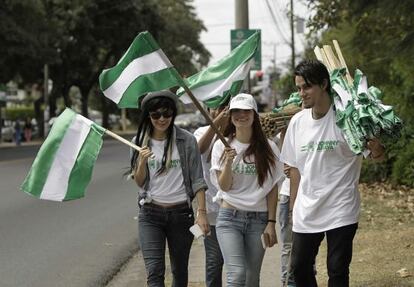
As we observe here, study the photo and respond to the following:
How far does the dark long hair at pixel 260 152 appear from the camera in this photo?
4961 mm

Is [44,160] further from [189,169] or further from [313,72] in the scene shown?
[313,72]

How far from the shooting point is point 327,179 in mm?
4488

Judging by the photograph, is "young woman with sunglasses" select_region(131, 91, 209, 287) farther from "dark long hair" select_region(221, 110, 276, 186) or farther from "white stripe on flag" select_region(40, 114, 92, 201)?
"white stripe on flag" select_region(40, 114, 92, 201)

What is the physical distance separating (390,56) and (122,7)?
36.8m

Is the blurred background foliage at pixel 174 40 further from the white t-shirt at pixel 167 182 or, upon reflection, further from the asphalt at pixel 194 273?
the asphalt at pixel 194 273

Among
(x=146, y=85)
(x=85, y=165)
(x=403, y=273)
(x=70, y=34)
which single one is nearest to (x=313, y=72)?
(x=146, y=85)

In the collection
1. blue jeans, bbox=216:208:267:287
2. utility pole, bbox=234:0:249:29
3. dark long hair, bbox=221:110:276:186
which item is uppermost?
utility pole, bbox=234:0:249:29

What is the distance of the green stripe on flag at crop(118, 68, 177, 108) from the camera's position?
4.92 meters

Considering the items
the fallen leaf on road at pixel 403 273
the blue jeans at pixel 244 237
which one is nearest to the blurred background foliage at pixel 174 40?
the blue jeans at pixel 244 237

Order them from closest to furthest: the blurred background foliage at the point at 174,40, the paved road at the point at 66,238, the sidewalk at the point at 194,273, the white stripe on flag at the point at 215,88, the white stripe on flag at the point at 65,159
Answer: the white stripe on flag at the point at 65,159, the white stripe on flag at the point at 215,88, the sidewalk at the point at 194,273, the paved road at the point at 66,238, the blurred background foliage at the point at 174,40

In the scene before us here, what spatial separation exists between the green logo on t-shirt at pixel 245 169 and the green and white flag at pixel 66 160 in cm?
102

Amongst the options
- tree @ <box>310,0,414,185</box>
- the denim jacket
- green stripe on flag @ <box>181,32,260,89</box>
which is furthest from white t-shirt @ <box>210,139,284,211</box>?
tree @ <box>310,0,414,185</box>

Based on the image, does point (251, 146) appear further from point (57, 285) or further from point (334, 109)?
point (57, 285)

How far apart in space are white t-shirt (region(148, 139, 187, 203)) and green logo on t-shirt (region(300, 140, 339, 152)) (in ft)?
3.13
